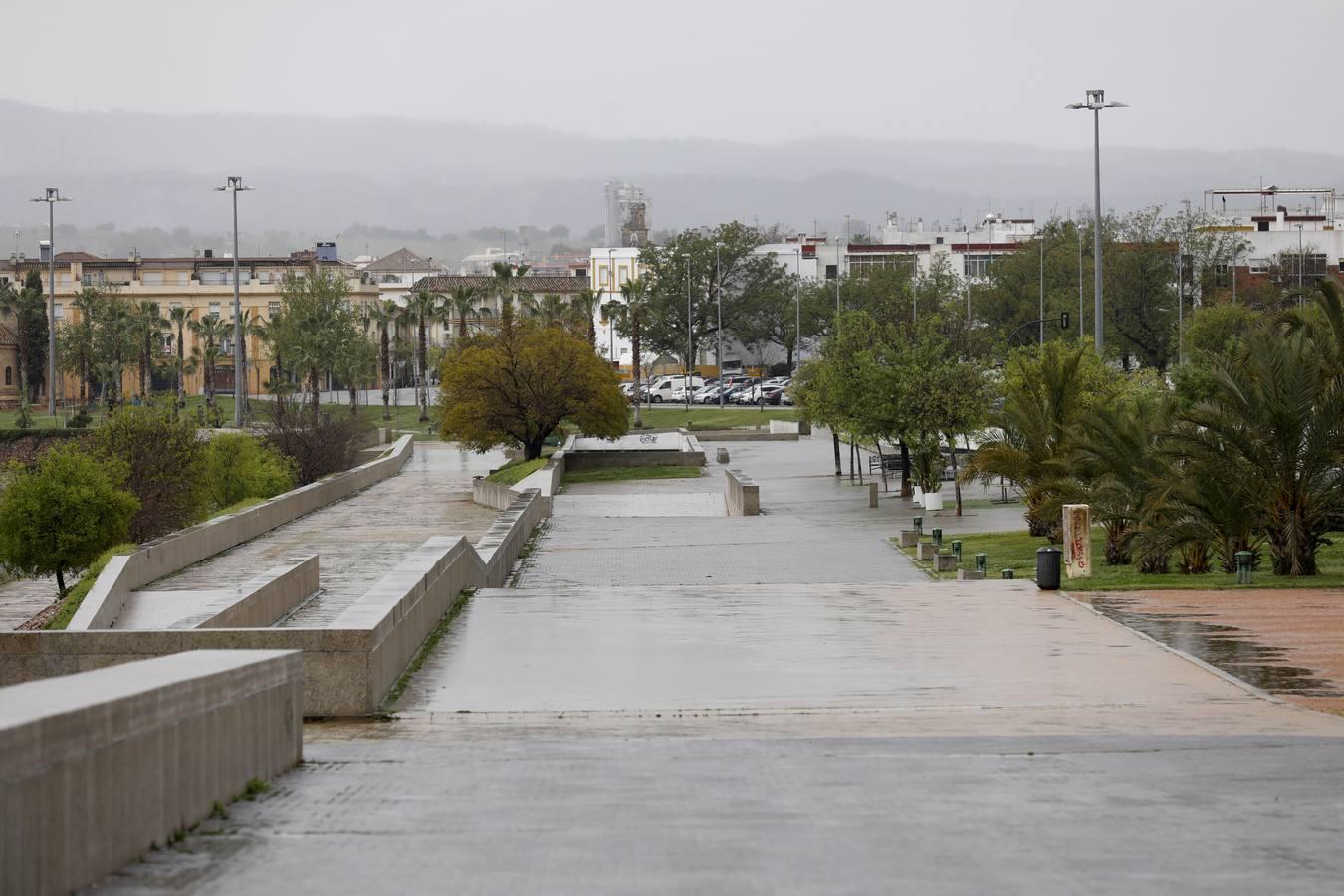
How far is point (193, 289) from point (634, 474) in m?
85.5

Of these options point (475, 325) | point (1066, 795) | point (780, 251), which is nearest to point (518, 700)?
point (1066, 795)

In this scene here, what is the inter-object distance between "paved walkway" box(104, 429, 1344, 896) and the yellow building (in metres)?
114

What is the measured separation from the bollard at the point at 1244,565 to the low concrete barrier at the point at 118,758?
15186 mm

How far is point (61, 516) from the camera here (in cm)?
3006

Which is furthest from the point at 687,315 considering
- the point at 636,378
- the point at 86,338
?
the point at 86,338

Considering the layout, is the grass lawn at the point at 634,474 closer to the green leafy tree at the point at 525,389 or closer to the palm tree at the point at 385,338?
the green leafy tree at the point at 525,389

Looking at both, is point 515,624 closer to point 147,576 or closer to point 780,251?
point 147,576

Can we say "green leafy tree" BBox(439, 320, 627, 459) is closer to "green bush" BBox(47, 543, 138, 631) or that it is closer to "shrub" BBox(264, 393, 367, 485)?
"shrub" BBox(264, 393, 367, 485)

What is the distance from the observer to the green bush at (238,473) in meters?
43.7

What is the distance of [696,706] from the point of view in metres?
13.2

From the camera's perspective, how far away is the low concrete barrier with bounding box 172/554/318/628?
16.5 metres

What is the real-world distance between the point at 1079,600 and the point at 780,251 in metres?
123

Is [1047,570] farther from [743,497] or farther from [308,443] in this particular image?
[308,443]

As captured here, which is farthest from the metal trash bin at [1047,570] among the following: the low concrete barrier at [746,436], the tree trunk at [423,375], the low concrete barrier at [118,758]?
the tree trunk at [423,375]
